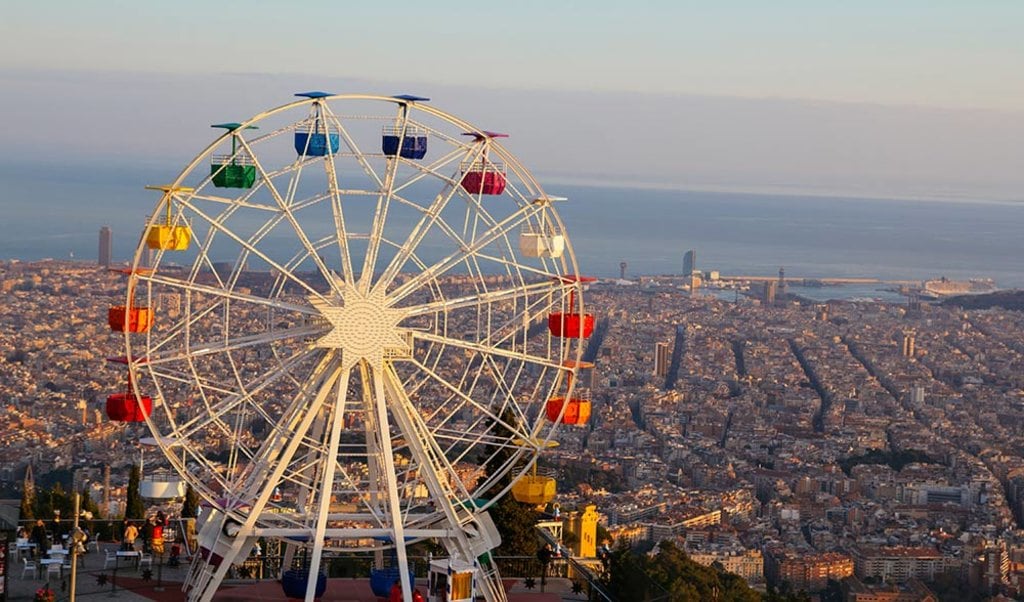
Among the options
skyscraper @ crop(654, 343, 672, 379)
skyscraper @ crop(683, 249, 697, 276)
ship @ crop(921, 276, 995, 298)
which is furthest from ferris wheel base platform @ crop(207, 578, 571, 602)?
skyscraper @ crop(683, 249, 697, 276)

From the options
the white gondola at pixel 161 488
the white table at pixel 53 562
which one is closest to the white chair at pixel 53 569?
the white table at pixel 53 562

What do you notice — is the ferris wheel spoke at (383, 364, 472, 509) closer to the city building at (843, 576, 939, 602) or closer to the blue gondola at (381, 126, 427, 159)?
the blue gondola at (381, 126, 427, 159)

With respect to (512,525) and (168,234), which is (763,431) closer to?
(512,525)

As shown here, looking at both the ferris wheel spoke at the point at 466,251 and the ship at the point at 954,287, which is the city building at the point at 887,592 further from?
the ship at the point at 954,287

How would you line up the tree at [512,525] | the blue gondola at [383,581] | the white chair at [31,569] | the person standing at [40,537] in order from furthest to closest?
the tree at [512,525] < the person standing at [40,537] < the white chair at [31,569] < the blue gondola at [383,581]

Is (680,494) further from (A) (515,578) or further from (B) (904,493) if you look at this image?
(A) (515,578)

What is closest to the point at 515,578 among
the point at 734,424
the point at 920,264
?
the point at 734,424

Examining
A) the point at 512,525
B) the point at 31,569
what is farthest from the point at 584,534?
the point at 31,569
